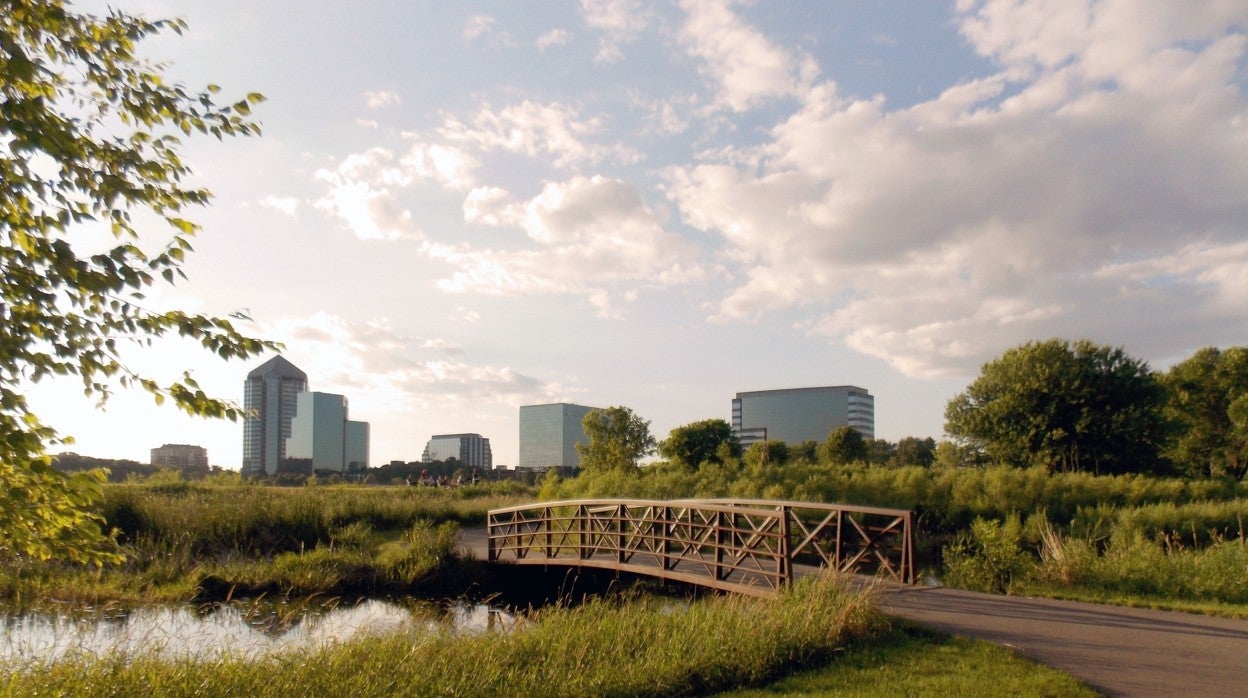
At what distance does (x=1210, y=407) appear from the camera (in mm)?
47375

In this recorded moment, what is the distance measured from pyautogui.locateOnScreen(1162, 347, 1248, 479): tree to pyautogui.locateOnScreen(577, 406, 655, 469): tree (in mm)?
27445

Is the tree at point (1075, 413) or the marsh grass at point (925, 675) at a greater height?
the tree at point (1075, 413)

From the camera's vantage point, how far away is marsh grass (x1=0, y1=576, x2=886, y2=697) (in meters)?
7.08

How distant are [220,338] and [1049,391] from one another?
3211cm

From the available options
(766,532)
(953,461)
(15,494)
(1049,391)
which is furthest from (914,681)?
(953,461)

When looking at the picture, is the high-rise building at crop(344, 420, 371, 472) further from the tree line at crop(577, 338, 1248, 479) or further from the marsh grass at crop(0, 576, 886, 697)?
the marsh grass at crop(0, 576, 886, 697)

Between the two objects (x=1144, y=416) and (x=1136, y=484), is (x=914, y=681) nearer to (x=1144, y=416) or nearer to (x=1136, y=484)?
(x=1136, y=484)

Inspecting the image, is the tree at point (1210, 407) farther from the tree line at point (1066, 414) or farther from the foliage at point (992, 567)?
the foliage at point (992, 567)

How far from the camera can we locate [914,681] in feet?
25.3

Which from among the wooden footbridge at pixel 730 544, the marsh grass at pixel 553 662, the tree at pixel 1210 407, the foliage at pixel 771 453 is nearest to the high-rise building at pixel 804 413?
the foliage at pixel 771 453

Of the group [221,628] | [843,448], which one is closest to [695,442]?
[843,448]

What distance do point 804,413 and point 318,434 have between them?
103990mm

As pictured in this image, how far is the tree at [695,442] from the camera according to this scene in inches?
1812

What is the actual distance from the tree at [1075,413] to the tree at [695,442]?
52.7 ft
